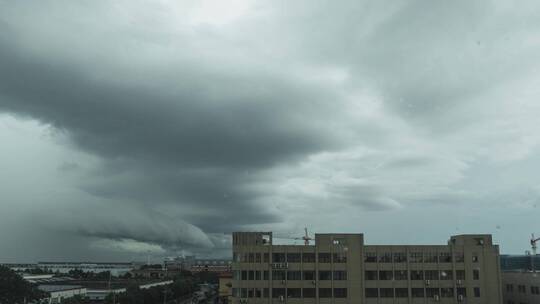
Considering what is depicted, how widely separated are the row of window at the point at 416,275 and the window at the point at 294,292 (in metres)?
13.3

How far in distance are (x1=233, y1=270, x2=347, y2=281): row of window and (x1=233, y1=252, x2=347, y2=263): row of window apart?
6.46 feet

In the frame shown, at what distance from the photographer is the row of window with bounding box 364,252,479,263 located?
92.6m

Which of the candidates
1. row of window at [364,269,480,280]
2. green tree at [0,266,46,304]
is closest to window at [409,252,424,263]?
row of window at [364,269,480,280]

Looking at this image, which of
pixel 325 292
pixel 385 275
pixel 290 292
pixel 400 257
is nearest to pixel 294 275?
pixel 290 292

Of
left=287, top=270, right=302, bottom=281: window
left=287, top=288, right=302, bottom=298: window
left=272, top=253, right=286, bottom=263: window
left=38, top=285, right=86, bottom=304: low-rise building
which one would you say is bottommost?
left=38, top=285, right=86, bottom=304: low-rise building

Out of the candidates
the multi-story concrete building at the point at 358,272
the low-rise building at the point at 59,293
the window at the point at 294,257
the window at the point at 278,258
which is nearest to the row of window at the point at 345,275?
the multi-story concrete building at the point at 358,272

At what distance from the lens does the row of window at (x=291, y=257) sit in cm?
9138

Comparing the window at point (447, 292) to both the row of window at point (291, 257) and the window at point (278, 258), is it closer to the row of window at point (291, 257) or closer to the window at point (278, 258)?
the row of window at point (291, 257)

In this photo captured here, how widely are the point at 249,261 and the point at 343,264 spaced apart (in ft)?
59.9

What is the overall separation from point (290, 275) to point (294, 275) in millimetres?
777

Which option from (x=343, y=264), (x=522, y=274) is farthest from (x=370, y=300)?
(x=522, y=274)

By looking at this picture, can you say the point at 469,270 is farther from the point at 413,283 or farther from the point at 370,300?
the point at 370,300

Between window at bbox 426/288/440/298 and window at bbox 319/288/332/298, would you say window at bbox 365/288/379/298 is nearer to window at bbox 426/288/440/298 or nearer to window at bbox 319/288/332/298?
window at bbox 319/288/332/298

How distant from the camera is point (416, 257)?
305 feet
